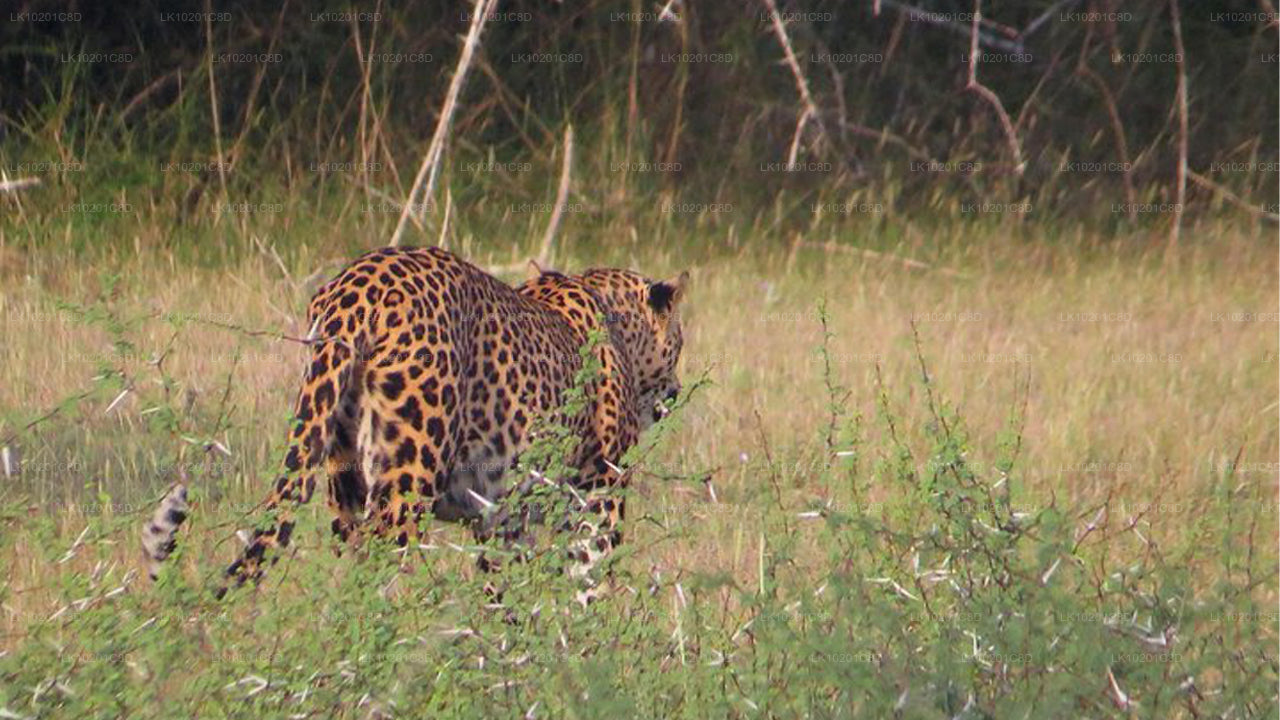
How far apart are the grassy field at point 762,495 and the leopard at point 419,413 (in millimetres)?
129

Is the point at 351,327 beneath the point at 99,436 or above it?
above

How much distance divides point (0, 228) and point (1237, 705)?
22.1 feet

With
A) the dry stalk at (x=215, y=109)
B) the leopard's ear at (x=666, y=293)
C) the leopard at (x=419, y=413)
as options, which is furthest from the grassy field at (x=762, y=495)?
the leopard's ear at (x=666, y=293)

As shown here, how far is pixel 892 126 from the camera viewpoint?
12.1 m

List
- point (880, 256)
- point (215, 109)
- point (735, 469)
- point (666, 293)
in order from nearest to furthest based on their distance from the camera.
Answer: point (666, 293) < point (735, 469) < point (215, 109) < point (880, 256)

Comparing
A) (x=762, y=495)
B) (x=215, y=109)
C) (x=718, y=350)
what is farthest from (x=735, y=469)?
(x=215, y=109)

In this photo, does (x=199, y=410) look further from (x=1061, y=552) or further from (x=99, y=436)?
(x=1061, y=552)

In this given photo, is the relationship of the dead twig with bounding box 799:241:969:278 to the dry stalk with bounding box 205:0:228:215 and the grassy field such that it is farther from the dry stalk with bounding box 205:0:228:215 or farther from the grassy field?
the dry stalk with bounding box 205:0:228:215

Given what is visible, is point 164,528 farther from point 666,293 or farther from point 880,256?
point 880,256

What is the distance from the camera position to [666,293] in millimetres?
6086

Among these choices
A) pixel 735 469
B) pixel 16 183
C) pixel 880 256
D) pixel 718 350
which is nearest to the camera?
pixel 735 469

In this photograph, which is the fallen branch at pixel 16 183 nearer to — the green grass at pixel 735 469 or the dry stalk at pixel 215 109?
the green grass at pixel 735 469

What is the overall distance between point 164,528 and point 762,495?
121cm

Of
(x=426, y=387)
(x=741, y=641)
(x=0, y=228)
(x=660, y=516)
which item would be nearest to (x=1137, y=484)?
(x=660, y=516)
